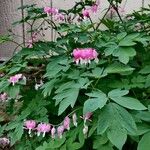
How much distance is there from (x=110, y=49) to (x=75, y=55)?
12 centimetres

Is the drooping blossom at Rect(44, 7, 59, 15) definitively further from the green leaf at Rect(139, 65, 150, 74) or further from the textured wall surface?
the textured wall surface

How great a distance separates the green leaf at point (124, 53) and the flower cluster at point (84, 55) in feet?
0.31

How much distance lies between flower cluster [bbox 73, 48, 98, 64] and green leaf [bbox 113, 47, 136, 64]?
0.09 m

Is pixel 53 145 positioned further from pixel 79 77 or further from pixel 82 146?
pixel 79 77

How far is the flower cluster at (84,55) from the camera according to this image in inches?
52.8

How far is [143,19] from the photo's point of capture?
1563 mm

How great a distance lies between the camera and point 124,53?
4.18ft

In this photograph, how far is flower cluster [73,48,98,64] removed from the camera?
52.8 inches

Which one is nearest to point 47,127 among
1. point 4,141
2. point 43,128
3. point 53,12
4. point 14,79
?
point 43,128

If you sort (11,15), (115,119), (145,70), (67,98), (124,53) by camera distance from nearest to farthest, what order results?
1. (115,119)
2. (67,98)
3. (124,53)
4. (145,70)
5. (11,15)

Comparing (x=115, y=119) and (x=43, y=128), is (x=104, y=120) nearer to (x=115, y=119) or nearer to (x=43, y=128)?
(x=115, y=119)

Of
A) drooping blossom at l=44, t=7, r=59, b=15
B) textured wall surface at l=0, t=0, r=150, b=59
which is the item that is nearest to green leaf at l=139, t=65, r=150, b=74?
drooping blossom at l=44, t=7, r=59, b=15

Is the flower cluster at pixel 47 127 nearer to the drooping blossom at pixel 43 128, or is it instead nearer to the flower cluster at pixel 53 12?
the drooping blossom at pixel 43 128

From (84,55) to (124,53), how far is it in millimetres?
140
